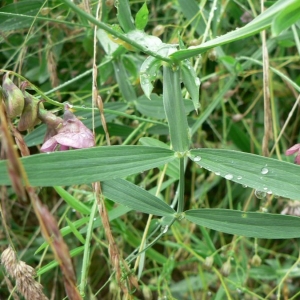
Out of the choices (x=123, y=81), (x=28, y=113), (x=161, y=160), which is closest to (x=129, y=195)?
(x=161, y=160)

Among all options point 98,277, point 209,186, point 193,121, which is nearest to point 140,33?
point 193,121

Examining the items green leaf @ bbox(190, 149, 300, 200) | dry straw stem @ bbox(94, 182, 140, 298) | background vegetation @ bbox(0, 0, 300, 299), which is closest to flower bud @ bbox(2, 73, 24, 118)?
background vegetation @ bbox(0, 0, 300, 299)

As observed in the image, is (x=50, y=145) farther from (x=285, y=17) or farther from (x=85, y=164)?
(x=285, y=17)

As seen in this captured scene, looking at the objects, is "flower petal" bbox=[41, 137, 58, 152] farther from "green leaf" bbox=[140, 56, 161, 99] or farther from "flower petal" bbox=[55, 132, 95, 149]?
"green leaf" bbox=[140, 56, 161, 99]

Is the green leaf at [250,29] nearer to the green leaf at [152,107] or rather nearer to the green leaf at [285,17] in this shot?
the green leaf at [285,17]

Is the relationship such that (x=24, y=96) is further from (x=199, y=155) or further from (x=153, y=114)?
(x=153, y=114)

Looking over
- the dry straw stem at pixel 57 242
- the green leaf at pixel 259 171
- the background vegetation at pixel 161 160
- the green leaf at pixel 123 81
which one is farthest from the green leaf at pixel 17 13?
the dry straw stem at pixel 57 242

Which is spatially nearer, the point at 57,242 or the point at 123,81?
the point at 57,242
